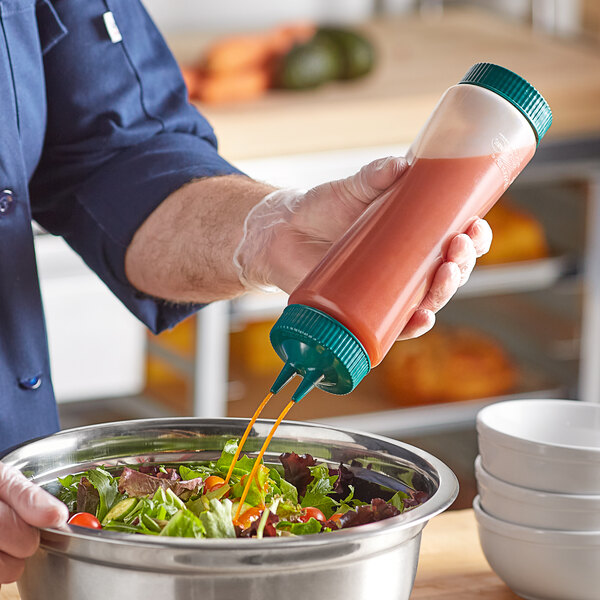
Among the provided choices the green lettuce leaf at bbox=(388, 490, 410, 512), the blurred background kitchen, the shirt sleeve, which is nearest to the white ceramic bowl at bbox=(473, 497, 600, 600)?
the green lettuce leaf at bbox=(388, 490, 410, 512)

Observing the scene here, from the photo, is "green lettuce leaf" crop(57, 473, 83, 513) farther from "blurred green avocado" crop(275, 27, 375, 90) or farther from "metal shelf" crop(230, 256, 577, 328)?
"blurred green avocado" crop(275, 27, 375, 90)

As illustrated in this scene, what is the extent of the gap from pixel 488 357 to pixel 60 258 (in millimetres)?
1270

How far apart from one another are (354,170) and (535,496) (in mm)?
1699

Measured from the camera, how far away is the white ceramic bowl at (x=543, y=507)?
1024 millimetres

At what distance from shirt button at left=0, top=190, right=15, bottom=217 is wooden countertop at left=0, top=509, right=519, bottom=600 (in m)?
0.46

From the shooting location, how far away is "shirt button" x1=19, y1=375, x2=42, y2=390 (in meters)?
1.35

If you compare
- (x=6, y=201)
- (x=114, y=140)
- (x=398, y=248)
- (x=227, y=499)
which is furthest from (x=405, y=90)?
(x=227, y=499)

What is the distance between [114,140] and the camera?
1435 mm

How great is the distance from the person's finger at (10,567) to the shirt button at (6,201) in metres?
0.59

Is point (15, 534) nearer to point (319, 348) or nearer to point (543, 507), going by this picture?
point (319, 348)

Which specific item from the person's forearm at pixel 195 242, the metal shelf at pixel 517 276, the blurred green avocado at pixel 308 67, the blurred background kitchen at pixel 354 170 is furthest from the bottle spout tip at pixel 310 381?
the blurred green avocado at pixel 308 67

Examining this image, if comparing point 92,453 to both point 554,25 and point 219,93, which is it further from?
point 554,25

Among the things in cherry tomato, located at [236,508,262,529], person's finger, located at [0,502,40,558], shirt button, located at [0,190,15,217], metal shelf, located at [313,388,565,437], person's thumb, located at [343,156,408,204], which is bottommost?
metal shelf, located at [313,388,565,437]

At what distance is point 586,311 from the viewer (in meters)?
2.99
